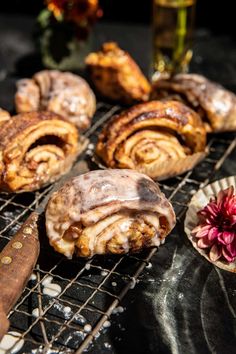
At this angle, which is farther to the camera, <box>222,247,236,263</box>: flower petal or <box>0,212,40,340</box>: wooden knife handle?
<box>222,247,236,263</box>: flower petal

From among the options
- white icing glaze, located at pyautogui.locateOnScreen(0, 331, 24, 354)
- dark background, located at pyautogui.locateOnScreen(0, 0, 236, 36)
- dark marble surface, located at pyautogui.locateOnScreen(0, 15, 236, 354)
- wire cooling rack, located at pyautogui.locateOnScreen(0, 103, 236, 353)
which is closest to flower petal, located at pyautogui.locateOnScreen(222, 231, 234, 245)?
dark marble surface, located at pyautogui.locateOnScreen(0, 15, 236, 354)

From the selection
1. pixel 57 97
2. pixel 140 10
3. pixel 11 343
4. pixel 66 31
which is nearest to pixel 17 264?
pixel 11 343

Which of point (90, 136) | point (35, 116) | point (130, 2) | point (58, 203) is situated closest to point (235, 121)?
point (90, 136)

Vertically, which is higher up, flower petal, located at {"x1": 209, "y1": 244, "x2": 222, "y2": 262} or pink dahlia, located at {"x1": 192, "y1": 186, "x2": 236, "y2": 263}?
pink dahlia, located at {"x1": 192, "y1": 186, "x2": 236, "y2": 263}

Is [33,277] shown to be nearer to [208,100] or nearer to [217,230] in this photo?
[217,230]

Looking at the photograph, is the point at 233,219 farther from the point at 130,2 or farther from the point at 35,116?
the point at 130,2

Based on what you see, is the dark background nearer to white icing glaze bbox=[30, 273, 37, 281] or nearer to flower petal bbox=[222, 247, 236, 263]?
flower petal bbox=[222, 247, 236, 263]
